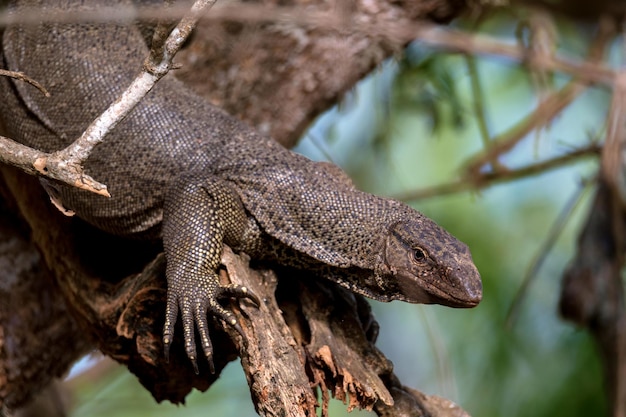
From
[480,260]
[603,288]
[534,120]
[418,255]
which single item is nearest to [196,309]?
[418,255]

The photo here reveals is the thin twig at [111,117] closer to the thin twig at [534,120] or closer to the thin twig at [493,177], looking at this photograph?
the thin twig at [493,177]

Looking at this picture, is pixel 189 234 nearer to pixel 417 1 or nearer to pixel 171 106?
pixel 171 106

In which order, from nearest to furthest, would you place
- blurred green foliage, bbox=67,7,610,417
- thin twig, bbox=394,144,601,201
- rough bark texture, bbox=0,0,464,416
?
rough bark texture, bbox=0,0,464,416, thin twig, bbox=394,144,601,201, blurred green foliage, bbox=67,7,610,417

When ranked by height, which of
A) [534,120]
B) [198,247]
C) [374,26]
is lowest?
[198,247]

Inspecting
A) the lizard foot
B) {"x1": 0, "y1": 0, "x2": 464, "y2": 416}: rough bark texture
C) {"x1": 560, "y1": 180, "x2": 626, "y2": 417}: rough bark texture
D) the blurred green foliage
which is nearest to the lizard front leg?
the lizard foot

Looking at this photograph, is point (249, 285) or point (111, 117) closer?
point (111, 117)

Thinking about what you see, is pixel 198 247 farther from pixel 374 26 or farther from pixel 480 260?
pixel 480 260

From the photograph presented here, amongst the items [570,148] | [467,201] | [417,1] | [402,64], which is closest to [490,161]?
[570,148]

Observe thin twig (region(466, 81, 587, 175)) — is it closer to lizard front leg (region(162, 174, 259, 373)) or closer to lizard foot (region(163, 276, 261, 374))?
lizard front leg (region(162, 174, 259, 373))
